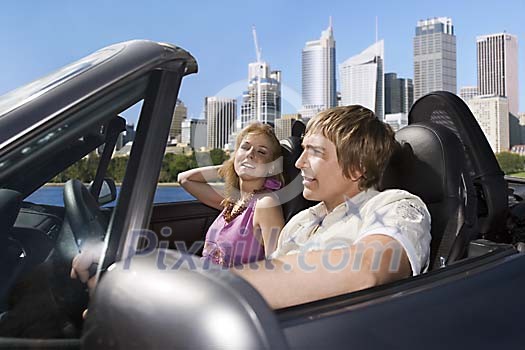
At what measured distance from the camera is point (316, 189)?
5.23ft

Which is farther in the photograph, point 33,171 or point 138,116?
point 138,116

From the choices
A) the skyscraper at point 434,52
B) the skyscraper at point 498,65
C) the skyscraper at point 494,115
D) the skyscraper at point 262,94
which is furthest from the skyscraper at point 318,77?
the skyscraper at point 498,65

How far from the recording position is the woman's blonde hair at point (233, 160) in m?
2.27

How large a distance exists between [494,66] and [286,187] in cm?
4485

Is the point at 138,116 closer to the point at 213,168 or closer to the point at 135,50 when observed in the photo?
the point at 135,50

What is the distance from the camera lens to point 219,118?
1.83 m

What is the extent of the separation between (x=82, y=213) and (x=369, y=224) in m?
0.69

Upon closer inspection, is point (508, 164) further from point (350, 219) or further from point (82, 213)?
point (82, 213)

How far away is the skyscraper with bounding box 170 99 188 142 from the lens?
1.06m

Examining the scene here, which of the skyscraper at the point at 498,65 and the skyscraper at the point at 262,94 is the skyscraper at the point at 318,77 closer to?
the skyscraper at the point at 262,94

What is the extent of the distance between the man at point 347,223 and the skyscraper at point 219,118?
307mm

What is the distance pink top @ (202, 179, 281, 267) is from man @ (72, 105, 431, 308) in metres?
0.32

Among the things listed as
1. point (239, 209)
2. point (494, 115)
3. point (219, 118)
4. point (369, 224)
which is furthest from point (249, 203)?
point (494, 115)

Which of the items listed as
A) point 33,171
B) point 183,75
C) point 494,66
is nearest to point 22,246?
point 33,171
